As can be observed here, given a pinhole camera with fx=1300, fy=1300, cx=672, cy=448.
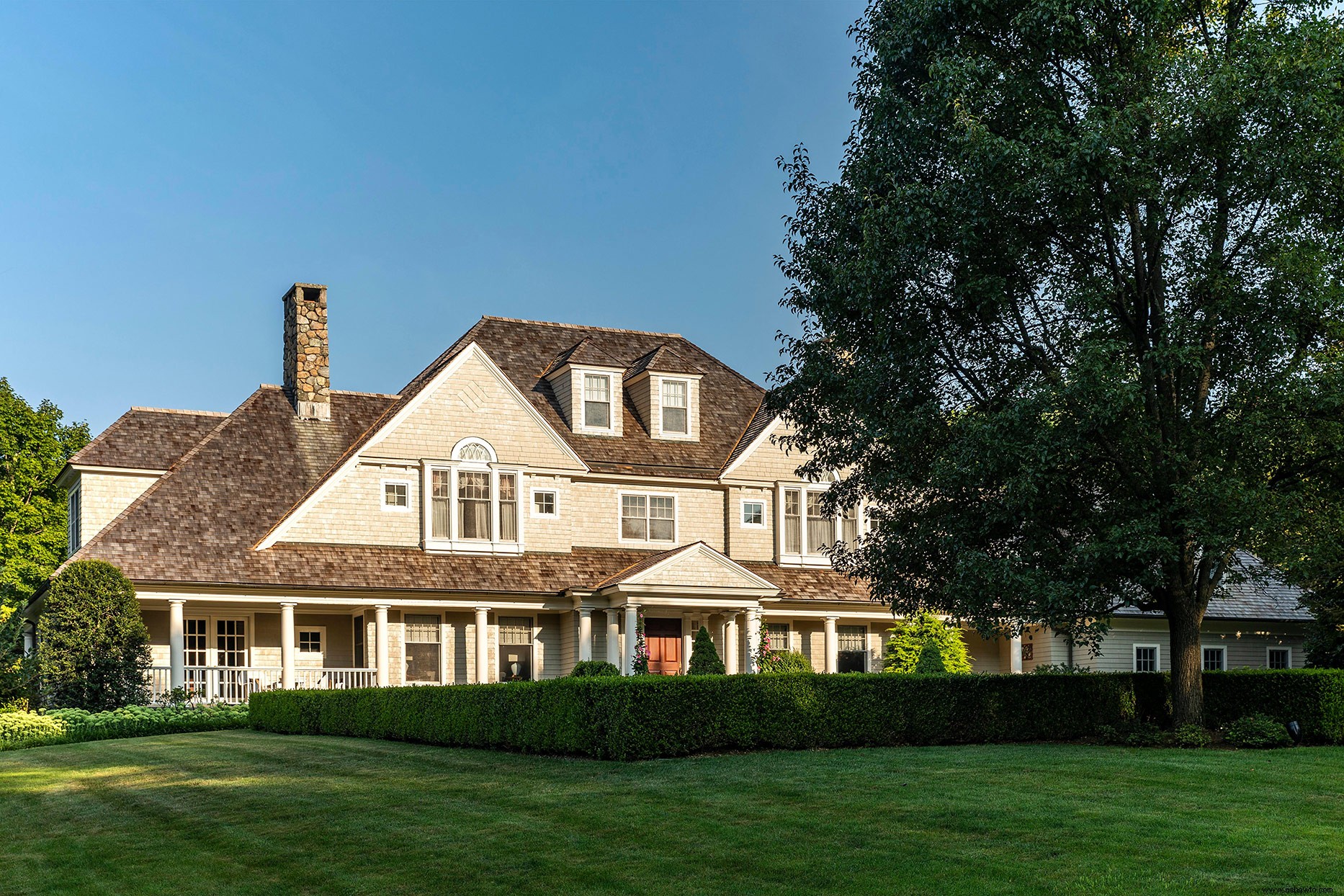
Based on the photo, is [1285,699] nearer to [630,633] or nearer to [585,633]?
[630,633]

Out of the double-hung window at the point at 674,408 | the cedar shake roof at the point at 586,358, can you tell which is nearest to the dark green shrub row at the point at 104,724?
the cedar shake roof at the point at 586,358

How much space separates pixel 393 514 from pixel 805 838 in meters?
22.7

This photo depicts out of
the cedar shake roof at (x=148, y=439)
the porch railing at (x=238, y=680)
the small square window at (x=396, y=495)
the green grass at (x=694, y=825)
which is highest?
the cedar shake roof at (x=148, y=439)

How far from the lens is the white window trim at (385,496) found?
105 feet

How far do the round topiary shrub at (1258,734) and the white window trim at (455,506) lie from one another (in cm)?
1835

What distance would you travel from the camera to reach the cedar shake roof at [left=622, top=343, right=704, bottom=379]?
36594mm

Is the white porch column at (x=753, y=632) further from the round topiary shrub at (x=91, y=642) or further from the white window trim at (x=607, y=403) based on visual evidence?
the round topiary shrub at (x=91, y=642)

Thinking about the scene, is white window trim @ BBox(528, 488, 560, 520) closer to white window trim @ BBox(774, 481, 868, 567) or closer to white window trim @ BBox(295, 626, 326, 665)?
white window trim @ BBox(295, 626, 326, 665)

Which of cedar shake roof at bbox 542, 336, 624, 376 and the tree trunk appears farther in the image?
cedar shake roof at bbox 542, 336, 624, 376

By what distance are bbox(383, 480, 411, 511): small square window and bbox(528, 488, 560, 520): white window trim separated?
10.6 ft

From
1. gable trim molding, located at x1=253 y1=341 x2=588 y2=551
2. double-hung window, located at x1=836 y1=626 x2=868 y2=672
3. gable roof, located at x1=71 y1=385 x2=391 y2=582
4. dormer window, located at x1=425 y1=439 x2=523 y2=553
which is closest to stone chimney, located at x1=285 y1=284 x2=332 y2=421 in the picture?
gable roof, located at x1=71 y1=385 x2=391 y2=582

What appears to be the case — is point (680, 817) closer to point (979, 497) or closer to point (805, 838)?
point (805, 838)

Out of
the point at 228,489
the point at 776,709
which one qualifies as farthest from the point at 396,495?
the point at 776,709

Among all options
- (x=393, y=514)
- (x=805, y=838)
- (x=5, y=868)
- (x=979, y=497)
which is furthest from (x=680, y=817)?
(x=393, y=514)
